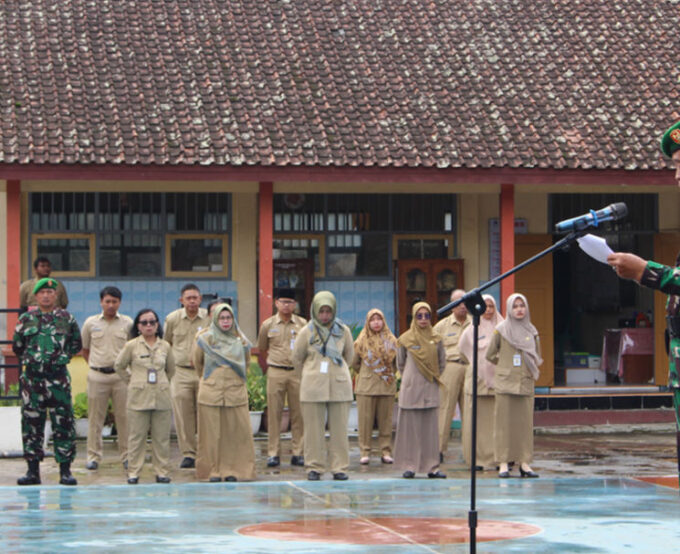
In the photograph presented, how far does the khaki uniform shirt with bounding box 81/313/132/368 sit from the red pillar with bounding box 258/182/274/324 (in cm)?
385

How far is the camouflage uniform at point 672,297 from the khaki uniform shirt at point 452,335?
30.0 feet

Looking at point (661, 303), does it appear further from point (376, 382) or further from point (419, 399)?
point (419, 399)

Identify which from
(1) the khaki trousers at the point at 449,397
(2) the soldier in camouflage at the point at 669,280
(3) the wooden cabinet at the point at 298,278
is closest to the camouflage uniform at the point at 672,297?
(2) the soldier in camouflage at the point at 669,280

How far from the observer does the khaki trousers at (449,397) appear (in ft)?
49.0

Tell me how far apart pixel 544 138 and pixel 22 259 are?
708 cm

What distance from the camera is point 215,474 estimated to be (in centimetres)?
1328

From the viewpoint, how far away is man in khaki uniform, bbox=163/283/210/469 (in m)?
14.6

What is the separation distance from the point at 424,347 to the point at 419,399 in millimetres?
513

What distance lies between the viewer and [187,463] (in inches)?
569

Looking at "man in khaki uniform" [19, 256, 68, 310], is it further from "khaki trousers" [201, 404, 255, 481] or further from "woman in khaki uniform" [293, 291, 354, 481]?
"woman in khaki uniform" [293, 291, 354, 481]

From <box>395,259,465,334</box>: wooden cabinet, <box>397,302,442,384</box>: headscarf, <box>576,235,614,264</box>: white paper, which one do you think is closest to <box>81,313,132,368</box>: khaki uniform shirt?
<box>397,302,442,384</box>: headscarf

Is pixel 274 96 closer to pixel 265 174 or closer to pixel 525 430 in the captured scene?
pixel 265 174

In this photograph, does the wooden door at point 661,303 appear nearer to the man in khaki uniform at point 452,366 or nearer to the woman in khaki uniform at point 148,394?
the man in khaki uniform at point 452,366

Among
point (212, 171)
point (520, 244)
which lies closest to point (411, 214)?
point (520, 244)
